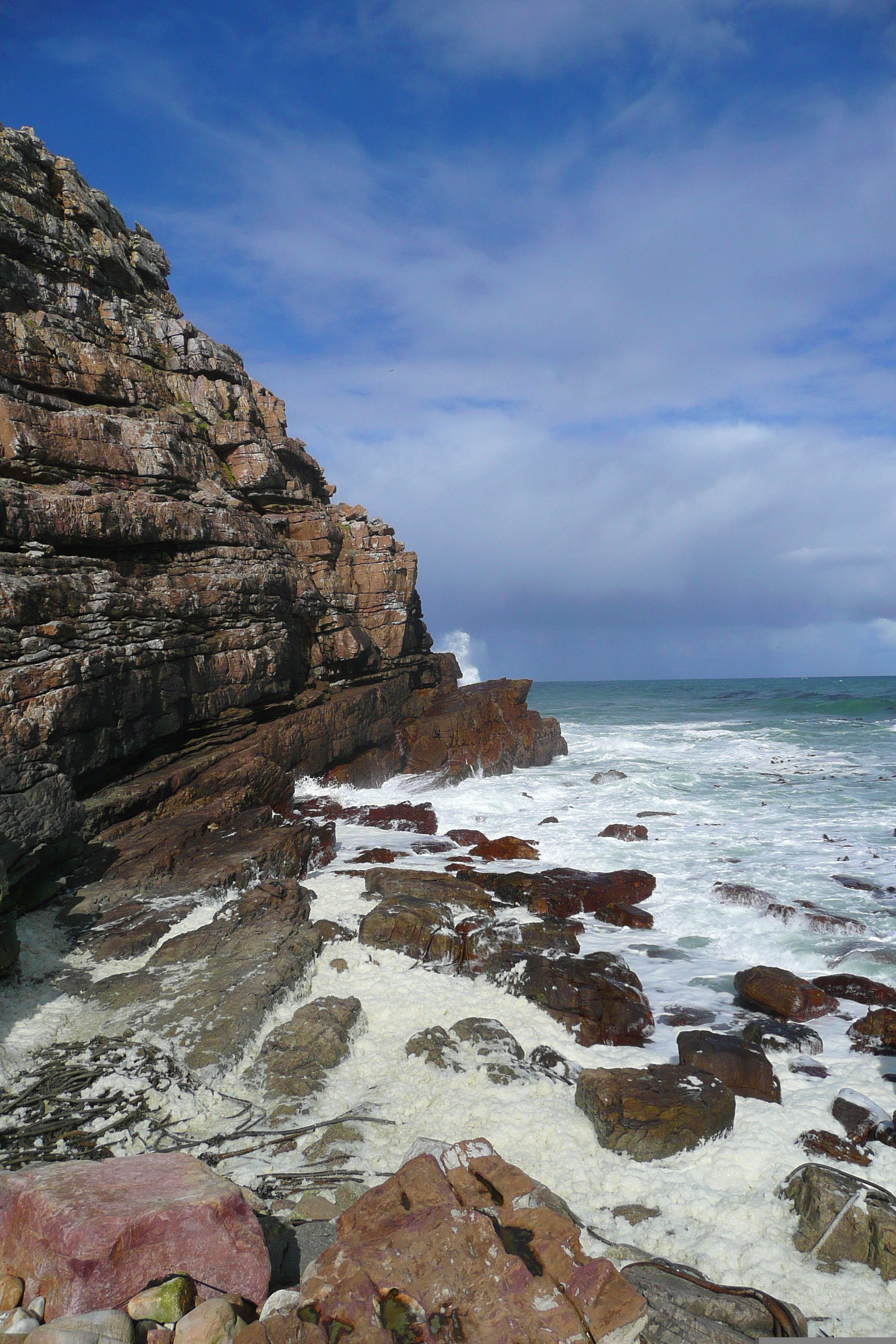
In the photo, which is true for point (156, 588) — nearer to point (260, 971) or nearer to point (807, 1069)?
point (260, 971)

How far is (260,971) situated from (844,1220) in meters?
7.65

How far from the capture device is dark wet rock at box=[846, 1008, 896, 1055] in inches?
340

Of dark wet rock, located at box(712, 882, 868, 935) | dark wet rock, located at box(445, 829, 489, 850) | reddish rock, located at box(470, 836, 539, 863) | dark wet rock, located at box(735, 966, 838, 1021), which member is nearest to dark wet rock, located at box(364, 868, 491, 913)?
reddish rock, located at box(470, 836, 539, 863)

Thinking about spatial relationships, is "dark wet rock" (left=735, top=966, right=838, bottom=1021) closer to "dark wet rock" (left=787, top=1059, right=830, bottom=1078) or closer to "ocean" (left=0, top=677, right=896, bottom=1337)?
"ocean" (left=0, top=677, right=896, bottom=1337)

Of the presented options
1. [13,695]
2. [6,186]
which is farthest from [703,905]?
[6,186]

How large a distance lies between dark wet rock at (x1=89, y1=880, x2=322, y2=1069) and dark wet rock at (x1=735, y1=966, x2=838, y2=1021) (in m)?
7.29

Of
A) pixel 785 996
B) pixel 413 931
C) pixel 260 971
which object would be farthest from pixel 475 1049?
pixel 785 996

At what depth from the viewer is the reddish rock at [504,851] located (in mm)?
16891

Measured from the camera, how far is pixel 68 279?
22641mm

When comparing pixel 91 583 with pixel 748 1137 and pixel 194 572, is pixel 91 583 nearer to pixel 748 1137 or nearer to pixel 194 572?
pixel 194 572

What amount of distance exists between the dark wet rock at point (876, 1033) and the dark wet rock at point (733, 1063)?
1593 mm

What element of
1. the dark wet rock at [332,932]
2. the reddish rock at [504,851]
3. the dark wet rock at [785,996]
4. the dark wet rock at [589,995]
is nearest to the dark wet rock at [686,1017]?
A: the dark wet rock at [589,995]

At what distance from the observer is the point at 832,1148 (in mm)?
6668

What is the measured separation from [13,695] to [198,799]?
215 inches
